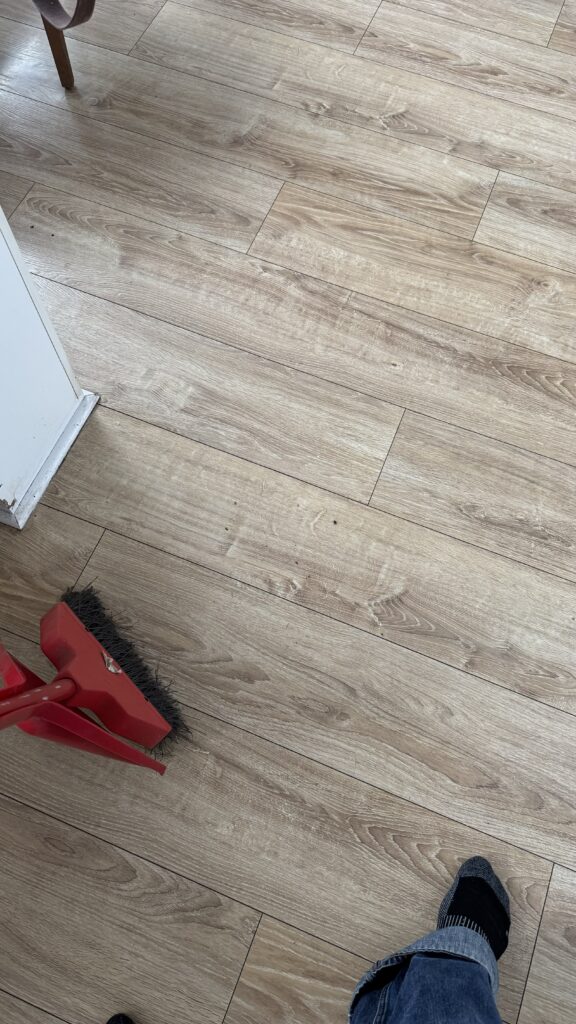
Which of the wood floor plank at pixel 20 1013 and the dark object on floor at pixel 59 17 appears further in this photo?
the dark object on floor at pixel 59 17

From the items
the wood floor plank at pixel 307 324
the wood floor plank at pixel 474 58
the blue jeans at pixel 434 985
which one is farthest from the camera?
the wood floor plank at pixel 474 58

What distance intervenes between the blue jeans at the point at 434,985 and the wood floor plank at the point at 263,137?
119 cm

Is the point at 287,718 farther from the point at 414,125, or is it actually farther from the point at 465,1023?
the point at 414,125

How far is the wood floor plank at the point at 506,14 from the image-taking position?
1.74 metres

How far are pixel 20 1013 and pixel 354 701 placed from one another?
58 centimetres

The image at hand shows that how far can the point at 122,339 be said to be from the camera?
1429 millimetres

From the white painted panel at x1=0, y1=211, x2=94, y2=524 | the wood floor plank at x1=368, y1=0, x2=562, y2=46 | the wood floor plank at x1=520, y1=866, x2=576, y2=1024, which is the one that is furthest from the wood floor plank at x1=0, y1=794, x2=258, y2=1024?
the wood floor plank at x1=368, y1=0, x2=562, y2=46

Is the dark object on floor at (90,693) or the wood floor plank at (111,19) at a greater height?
the wood floor plank at (111,19)

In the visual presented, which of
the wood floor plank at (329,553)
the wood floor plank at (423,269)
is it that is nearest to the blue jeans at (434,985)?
the wood floor plank at (329,553)

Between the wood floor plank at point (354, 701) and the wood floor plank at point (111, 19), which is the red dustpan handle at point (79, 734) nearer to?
the wood floor plank at point (354, 701)

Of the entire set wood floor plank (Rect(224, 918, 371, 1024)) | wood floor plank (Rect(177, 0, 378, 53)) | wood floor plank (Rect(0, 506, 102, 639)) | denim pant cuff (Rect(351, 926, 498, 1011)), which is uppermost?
wood floor plank (Rect(177, 0, 378, 53))

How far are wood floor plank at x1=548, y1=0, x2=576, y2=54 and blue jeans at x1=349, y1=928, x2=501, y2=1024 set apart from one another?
5.56 feet

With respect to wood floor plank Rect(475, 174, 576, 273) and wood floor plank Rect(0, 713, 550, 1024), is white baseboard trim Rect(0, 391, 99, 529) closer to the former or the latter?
wood floor plank Rect(0, 713, 550, 1024)

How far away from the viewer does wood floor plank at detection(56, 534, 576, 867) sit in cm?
114
